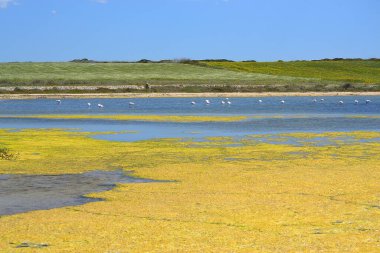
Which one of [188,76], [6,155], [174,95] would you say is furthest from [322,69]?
[6,155]

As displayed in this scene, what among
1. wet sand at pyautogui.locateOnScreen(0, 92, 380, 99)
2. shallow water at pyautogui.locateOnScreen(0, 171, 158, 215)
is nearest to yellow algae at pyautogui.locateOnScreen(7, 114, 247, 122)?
shallow water at pyautogui.locateOnScreen(0, 171, 158, 215)

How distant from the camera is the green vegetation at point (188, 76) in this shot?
8175 centimetres

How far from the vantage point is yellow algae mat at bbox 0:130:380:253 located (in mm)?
12102

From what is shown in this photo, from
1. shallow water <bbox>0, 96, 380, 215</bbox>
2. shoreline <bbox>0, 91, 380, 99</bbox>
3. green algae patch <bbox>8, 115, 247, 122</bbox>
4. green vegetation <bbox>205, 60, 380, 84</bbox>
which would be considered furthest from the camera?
green vegetation <bbox>205, 60, 380, 84</bbox>

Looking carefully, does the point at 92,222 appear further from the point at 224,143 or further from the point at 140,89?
the point at 140,89

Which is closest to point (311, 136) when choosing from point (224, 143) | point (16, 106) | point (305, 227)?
point (224, 143)

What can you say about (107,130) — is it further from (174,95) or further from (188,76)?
(188,76)

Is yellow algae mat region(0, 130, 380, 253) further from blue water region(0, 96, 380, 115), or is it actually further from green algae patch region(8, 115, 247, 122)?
blue water region(0, 96, 380, 115)

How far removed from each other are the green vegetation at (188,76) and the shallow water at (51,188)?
2313 inches

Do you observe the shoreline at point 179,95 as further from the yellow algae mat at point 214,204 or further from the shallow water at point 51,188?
the shallow water at point 51,188

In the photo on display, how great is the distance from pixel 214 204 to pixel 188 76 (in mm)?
79380

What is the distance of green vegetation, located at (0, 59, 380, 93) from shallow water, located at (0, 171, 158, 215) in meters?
58.8

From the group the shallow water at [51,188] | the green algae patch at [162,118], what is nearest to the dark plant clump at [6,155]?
the shallow water at [51,188]

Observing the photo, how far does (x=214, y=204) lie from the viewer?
50.2 feet
